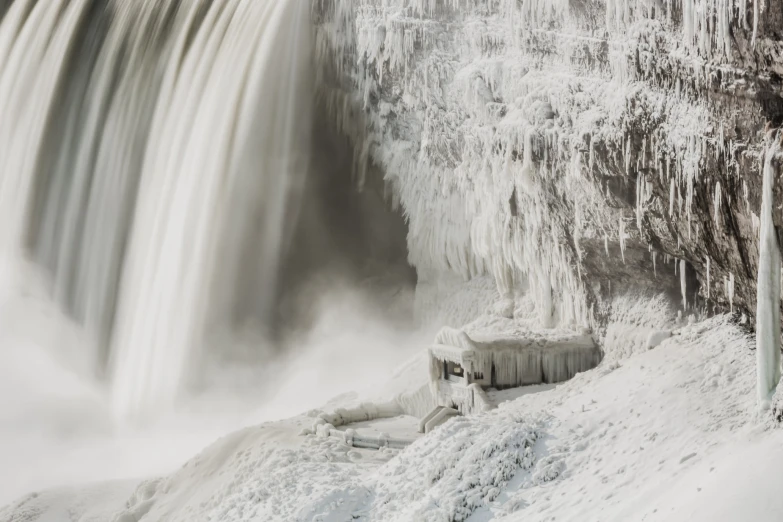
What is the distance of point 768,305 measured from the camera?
44.4 feet

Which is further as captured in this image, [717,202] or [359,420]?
[359,420]

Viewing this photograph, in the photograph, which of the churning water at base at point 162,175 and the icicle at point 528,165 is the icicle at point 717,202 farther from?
the churning water at base at point 162,175

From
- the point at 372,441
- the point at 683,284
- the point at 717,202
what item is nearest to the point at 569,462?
the point at 717,202

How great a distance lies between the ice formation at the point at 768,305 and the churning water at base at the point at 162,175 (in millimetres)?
14207

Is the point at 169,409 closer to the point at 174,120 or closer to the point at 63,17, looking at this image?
the point at 174,120

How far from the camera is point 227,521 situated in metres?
17.3

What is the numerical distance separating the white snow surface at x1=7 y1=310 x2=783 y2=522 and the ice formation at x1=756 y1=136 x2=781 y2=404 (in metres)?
0.48

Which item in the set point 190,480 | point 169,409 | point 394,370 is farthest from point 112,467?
point 394,370

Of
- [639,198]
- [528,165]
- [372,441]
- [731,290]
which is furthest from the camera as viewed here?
[528,165]

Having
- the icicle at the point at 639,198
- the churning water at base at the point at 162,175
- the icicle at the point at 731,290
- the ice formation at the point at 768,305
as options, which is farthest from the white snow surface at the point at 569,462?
the churning water at base at the point at 162,175

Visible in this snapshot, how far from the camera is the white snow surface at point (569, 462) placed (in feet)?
41.7

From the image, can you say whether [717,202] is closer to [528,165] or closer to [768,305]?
[768,305]

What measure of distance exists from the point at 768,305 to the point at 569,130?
5870mm

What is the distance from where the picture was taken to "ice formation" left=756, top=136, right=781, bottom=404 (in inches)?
525
